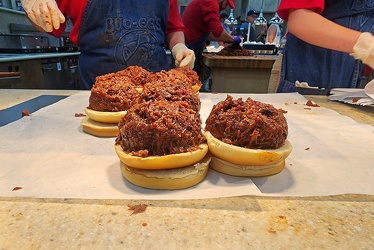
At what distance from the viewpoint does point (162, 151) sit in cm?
111

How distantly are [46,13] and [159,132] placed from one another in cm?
167

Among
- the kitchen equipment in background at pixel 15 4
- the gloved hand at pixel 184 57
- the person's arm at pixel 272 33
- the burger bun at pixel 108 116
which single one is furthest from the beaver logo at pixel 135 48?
the kitchen equipment in background at pixel 15 4

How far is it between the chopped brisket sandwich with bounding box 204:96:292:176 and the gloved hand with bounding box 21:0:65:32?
163cm

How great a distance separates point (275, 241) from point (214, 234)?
179 millimetres

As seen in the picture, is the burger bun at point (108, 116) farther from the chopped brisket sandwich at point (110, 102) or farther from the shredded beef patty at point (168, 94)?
the shredded beef patty at point (168, 94)

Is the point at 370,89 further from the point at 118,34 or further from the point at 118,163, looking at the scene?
the point at 118,34

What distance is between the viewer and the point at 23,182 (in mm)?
1124

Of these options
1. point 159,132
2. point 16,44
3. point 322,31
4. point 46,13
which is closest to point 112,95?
point 159,132

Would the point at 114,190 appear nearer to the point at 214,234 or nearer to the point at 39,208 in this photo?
the point at 39,208

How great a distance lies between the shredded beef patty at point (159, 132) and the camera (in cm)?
110

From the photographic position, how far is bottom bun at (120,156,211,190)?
1.08 m

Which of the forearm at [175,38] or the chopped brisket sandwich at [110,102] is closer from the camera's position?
the chopped brisket sandwich at [110,102]

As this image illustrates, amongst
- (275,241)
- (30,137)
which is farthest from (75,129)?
(275,241)

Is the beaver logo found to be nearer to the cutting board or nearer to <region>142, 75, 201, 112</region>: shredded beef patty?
<region>142, 75, 201, 112</region>: shredded beef patty
